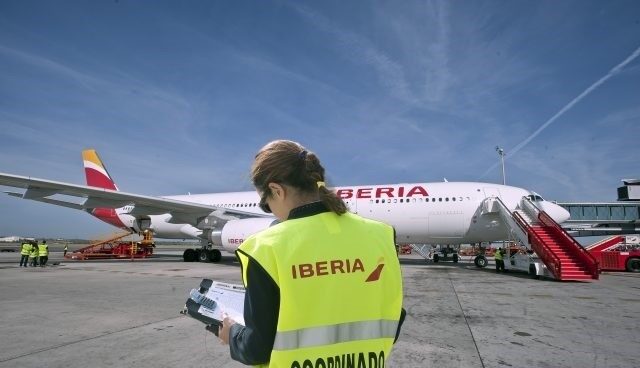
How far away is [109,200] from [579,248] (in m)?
18.3

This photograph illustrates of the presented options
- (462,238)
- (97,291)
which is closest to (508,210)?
(462,238)

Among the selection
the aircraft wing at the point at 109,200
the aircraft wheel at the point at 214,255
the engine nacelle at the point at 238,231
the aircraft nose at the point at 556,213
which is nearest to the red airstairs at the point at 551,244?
the aircraft nose at the point at 556,213

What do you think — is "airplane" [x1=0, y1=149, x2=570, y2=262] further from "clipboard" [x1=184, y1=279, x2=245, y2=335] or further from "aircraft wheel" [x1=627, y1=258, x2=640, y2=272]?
"clipboard" [x1=184, y1=279, x2=245, y2=335]

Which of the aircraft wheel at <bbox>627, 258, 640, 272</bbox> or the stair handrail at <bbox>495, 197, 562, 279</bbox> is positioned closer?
the stair handrail at <bbox>495, 197, 562, 279</bbox>

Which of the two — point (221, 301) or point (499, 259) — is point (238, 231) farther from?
point (221, 301)

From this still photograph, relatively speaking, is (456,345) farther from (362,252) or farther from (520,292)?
Answer: (520,292)

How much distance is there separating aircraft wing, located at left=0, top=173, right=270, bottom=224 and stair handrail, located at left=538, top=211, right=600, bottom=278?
12.3 metres

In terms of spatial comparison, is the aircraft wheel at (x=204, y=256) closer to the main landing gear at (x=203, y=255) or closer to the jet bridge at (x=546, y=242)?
the main landing gear at (x=203, y=255)

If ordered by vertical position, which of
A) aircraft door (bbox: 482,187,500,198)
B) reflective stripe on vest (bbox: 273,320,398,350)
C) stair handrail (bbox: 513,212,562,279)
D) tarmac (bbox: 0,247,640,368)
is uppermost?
aircraft door (bbox: 482,187,500,198)

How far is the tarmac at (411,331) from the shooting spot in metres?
3.73

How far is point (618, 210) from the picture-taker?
4906 cm

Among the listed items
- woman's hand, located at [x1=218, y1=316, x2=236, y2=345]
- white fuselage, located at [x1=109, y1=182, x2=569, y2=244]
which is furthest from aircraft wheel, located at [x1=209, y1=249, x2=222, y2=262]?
woman's hand, located at [x1=218, y1=316, x2=236, y2=345]

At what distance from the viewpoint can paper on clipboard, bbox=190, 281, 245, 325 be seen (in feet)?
4.88

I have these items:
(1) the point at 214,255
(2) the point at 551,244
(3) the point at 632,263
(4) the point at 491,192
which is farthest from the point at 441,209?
(1) the point at 214,255
